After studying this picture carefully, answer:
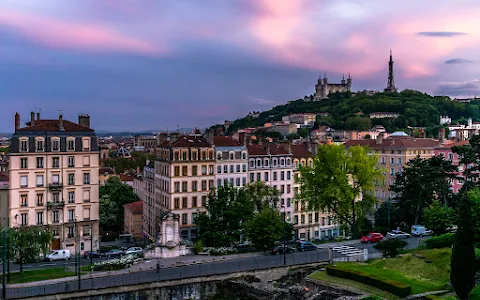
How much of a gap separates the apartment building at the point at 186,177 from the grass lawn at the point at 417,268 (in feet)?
83.9

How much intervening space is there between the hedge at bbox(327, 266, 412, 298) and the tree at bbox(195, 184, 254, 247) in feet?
47.5

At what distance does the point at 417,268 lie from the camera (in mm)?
43156

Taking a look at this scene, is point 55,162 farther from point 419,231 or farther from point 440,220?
point 419,231

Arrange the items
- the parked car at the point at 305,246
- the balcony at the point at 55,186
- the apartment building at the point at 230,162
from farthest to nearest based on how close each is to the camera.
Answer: the apartment building at the point at 230,162 < the balcony at the point at 55,186 < the parked car at the point at 305,246

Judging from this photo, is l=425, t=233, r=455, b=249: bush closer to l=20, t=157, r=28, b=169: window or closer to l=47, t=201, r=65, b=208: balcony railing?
l=47, t=201, r=65, b=208: balcony railing

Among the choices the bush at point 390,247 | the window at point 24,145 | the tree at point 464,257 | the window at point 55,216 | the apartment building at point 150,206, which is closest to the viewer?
the tree at point 464,257

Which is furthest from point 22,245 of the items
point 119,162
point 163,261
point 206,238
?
point 119,162

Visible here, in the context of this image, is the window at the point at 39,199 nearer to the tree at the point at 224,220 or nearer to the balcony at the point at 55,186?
the balcony at the point at 55,186

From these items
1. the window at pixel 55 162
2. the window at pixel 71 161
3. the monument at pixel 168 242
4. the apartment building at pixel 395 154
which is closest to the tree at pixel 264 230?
the monument at pixel 168 242

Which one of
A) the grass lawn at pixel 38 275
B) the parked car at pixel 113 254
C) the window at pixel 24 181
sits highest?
the window at pixel 24 181

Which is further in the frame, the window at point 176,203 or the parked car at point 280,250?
the window at point 176,203

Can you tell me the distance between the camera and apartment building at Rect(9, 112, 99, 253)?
2183 inches

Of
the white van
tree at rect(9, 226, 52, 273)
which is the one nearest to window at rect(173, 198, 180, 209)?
the white van

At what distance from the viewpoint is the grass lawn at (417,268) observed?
38.4m
